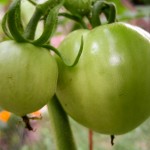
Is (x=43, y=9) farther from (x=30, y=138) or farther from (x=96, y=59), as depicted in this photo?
(x=30, y=138)

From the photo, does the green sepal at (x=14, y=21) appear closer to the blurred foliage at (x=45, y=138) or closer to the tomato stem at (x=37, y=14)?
the tomato stem at (x=37, y=14)

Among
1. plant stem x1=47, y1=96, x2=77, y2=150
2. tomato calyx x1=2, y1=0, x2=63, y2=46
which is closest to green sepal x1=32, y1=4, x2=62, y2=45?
tomato calyx x1=2, y1=0, x2=63, y2=46

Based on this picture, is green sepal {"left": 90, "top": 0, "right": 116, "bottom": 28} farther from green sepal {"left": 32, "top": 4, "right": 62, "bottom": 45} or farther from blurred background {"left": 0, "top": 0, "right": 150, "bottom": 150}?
blurred background {"left": 0, "top": 0, "right": 150, "bottom": 150}

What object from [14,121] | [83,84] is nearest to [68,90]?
[83,84]

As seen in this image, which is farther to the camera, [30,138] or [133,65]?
[30,138]

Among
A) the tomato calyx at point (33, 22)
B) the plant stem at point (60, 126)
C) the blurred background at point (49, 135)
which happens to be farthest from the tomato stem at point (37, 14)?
the blurred background at point (49, 135)

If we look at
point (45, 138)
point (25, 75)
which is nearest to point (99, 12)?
point (25, 75)
